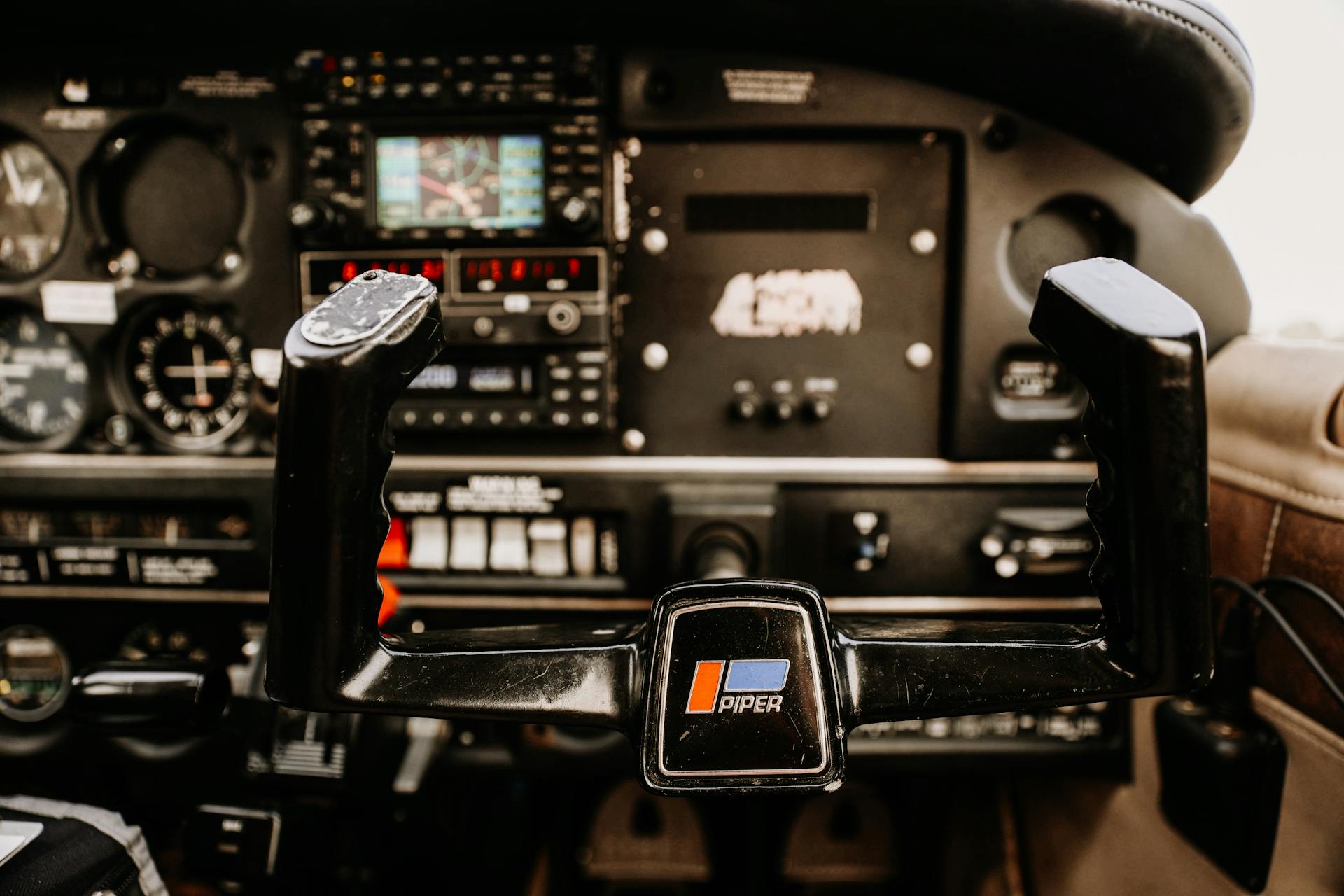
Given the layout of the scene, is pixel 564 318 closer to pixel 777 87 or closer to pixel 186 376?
pixel 777 87

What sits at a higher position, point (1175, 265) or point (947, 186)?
point (947, 186)

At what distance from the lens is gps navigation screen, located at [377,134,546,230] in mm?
1062

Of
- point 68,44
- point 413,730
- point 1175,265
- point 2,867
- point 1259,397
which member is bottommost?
point 413,730

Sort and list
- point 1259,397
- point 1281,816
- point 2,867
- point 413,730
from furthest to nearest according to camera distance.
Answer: point 413,730 < point 1259,397 < point 1281,816 < point 2,867

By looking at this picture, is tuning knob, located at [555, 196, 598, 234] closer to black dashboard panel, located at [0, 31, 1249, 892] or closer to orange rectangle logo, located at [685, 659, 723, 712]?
black dashboard panel, located at [0, 31, 1249, 892]

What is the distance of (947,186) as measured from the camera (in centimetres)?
107

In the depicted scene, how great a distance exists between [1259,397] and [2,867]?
1400mm

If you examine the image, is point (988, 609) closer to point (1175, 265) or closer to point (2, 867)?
point (1175, 265)

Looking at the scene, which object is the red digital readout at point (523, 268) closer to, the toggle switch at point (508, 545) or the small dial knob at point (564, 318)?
the small dial knob at point (564, 318)

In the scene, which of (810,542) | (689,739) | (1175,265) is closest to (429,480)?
(810,542)

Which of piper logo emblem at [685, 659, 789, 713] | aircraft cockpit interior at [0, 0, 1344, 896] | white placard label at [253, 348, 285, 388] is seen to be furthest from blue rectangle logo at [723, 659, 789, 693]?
white placard label at [253, 348, 285, 388]

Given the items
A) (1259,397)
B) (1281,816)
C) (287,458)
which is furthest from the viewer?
(1259,397)

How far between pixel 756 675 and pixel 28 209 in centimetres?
134

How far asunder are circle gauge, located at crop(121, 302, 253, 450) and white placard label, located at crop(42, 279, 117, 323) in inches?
1.5
